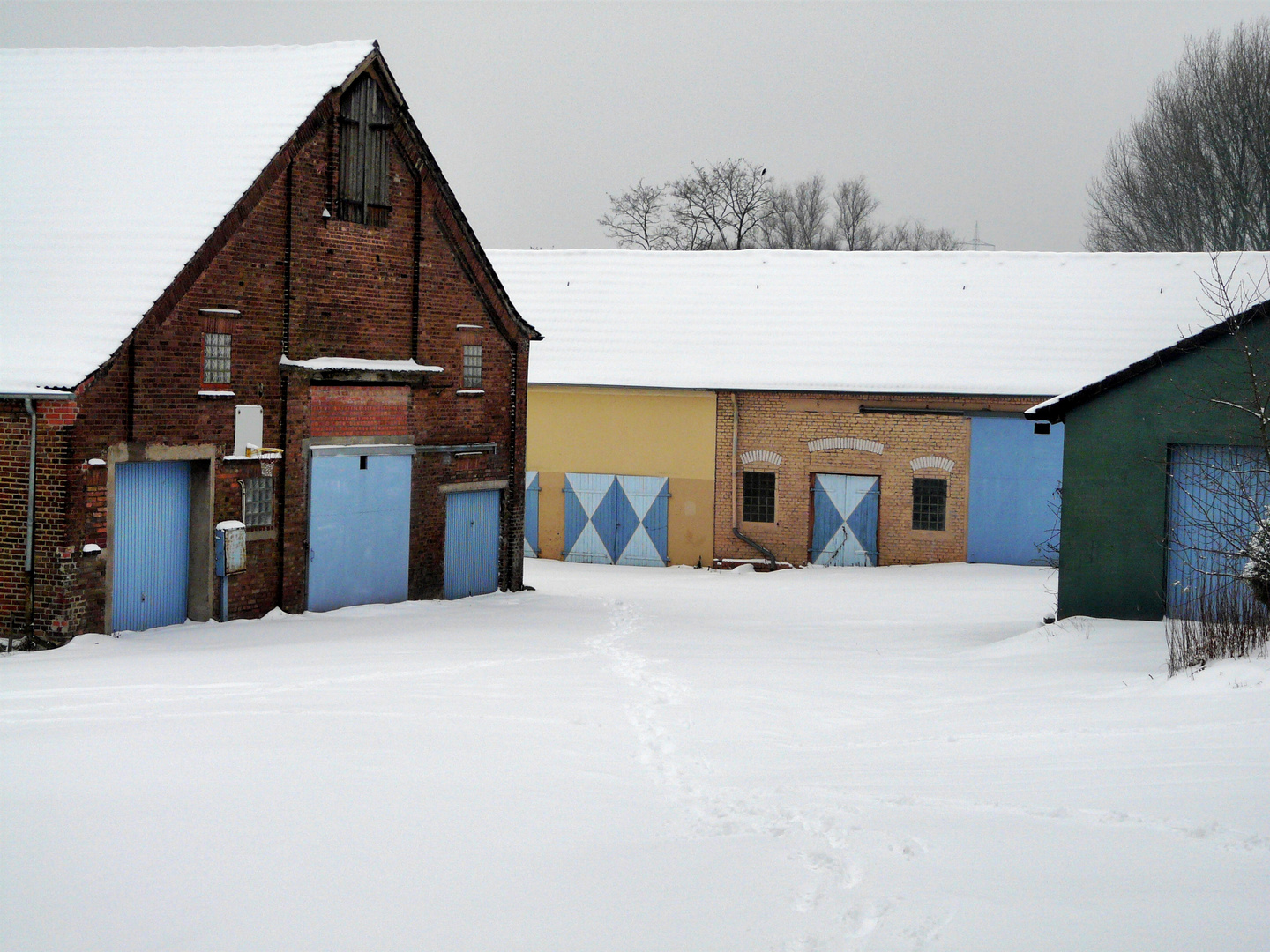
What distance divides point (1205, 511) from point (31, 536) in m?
13.0

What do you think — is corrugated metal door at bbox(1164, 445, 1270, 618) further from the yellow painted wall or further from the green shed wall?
the yellow painted wall

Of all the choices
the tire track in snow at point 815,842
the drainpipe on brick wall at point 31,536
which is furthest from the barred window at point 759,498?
the tire track in snow at point 815,842

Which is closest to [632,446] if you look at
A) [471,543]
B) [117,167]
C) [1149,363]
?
[471,543]

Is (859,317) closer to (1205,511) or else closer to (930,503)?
(930,503)

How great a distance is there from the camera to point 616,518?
2905 centimetres

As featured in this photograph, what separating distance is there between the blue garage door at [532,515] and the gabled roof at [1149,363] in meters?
15.3

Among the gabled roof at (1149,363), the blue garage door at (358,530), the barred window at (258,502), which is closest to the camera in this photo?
the gabled roof at (1149,363)

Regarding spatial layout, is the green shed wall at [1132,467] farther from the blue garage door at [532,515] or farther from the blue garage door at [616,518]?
the blue garage door at [532,515]

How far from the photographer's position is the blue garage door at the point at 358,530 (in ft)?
58.5

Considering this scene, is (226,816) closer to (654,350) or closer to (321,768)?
(321,768)

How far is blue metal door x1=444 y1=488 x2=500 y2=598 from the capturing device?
67.4 feet

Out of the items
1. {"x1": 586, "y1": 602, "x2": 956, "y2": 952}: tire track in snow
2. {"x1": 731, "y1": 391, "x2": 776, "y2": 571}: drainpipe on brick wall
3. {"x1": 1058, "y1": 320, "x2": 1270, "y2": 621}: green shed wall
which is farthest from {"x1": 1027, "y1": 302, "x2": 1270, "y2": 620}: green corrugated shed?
{"x1": 731, "y1": 391, "x2": 776, "y2": 571}: drainpipe on brick wall

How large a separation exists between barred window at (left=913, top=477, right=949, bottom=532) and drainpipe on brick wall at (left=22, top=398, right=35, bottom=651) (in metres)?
18.1

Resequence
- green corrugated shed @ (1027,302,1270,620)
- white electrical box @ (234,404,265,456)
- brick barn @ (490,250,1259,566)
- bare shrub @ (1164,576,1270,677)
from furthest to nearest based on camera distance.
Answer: brick barn @ (490,250,1259,566) < white electrical box @ (234,404,265,456) < green corrugated shed @ (1027,302,1270,620) < bare shrub @ (1164,576,1270,677)
